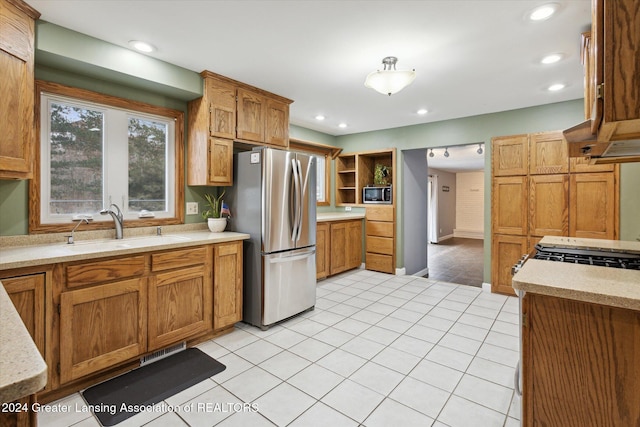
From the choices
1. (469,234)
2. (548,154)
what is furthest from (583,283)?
(469,234)

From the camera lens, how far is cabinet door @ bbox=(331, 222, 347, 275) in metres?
4.78

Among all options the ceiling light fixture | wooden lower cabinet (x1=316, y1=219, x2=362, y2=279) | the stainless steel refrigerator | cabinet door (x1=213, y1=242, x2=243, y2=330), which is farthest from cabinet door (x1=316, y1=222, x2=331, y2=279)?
the ceiling light fixture

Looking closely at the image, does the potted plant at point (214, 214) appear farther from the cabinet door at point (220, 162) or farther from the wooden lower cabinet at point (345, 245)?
the wooden lower cabinet at point (345, 245)

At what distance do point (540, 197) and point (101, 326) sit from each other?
463 cm

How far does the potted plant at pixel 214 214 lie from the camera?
311 cm

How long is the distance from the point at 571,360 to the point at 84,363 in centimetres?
262

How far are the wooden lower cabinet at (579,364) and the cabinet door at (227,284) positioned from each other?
2304 mm

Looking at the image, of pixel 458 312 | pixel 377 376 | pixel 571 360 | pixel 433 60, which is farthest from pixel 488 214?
pixel 571 360

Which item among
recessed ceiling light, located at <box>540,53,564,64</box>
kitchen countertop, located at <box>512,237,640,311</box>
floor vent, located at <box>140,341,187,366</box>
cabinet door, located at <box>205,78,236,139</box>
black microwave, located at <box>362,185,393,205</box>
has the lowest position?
floor vent, located at <box>140,341,187,366</box>

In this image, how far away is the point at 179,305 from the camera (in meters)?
2.47

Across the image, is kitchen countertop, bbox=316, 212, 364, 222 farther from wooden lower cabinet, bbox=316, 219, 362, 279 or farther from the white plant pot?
the white plant pot

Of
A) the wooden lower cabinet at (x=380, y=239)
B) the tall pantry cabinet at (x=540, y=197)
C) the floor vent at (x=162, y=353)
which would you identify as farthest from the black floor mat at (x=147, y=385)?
the tall pantry cabinet at (x=540, y=197)

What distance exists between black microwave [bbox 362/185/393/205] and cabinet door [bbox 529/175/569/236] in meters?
1.94

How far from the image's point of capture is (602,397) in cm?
108
